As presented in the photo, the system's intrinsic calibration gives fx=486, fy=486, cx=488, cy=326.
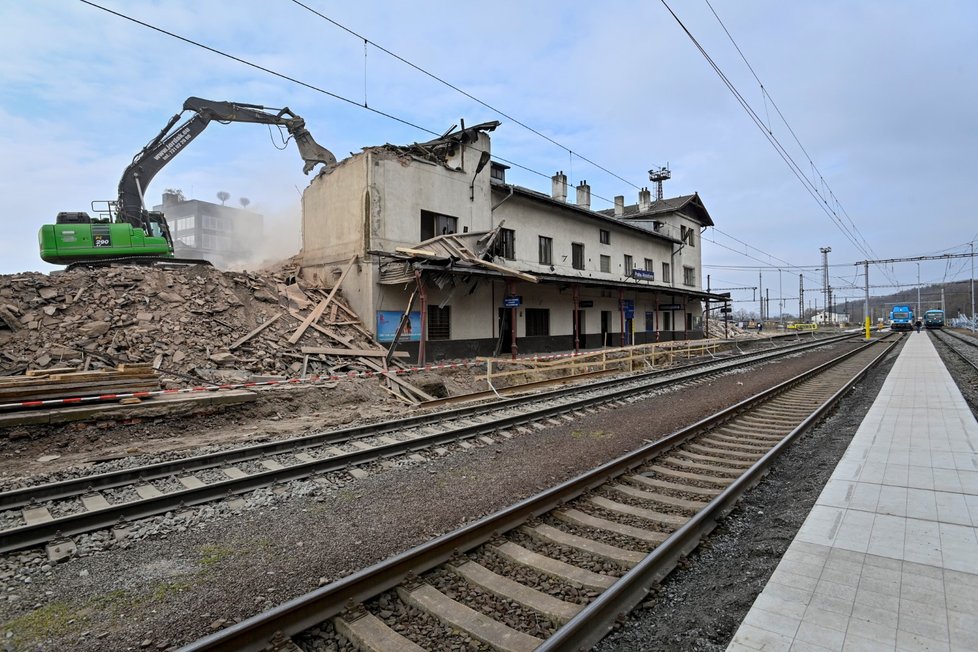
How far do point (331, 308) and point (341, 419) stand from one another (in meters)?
8.52

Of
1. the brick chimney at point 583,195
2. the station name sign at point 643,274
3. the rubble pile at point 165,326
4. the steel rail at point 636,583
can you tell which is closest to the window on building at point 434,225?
the rubble pile at point 165,326

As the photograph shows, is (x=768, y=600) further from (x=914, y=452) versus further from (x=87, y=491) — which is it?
(x=87, y=491)

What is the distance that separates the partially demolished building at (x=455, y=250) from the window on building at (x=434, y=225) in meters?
0.05

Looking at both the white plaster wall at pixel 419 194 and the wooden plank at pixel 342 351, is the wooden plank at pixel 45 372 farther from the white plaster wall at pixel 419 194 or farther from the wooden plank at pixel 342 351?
the white plaster wall at pixel 419 194

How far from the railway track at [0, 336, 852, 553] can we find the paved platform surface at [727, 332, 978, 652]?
5.53 m

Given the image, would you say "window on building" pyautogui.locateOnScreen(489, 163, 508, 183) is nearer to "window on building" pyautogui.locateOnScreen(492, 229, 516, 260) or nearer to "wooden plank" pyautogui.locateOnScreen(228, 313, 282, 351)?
"window on building" pyautogui.locateOnScreen(492, 229, 516, 260)

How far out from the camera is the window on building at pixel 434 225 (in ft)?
68.4

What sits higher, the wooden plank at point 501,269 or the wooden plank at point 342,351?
Result: the wooden plank at point 501,269

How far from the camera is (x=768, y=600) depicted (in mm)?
3443

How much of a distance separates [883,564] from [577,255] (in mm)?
26193

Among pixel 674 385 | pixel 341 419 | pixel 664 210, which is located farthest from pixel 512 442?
pixel 664 210

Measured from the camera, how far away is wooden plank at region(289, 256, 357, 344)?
53.0ft

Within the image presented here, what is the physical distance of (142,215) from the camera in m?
18.8

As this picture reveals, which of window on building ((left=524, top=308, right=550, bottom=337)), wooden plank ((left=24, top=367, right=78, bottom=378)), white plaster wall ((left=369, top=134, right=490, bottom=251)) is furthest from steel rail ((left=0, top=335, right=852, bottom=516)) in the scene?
window on building ((left=524, top=308, right=550, bottom=337))
